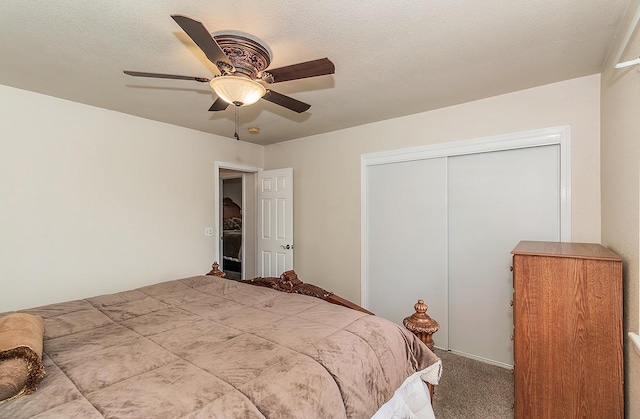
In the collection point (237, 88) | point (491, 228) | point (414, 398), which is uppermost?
point (237, 88)

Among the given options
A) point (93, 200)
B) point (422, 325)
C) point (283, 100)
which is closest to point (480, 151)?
point (422, 325)

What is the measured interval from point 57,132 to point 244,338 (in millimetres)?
2617

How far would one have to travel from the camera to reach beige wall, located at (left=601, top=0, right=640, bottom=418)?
1.39 metres

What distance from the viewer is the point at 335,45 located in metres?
1.79

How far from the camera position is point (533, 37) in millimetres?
1727

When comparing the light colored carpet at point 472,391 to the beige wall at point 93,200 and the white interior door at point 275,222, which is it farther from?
the beige wall at point 93,200

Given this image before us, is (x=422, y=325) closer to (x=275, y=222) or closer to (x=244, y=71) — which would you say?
(x=244, y=71)

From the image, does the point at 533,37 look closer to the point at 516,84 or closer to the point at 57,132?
the point at 516,84

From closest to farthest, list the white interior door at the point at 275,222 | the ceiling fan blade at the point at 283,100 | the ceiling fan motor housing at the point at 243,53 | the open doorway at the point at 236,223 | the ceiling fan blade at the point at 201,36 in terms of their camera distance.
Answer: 1. the ceiling fan blade at the point at 201,36
2. the ceiling fan motor housing at the point at 243,53
3. the ceiling fan blade at the point at 283,100
4. the white interior door at the point at 275,222
5. the open doorway at the point at 236,223

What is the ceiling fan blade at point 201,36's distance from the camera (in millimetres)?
1156

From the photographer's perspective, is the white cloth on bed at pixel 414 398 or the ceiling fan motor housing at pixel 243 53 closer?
the white cloth on bed at pixel 414 398

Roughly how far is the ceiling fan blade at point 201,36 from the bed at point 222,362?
134cm

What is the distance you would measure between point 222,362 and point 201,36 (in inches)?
53.6

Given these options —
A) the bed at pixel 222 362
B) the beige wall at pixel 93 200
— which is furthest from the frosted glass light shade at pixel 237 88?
the beige wall at pixel 93 200
